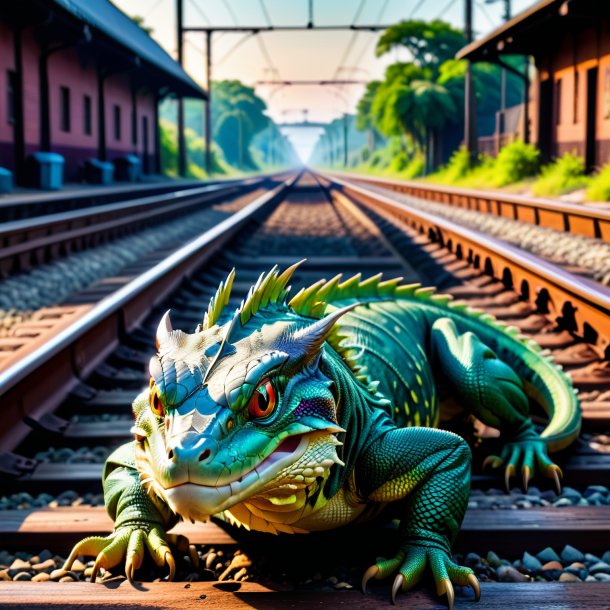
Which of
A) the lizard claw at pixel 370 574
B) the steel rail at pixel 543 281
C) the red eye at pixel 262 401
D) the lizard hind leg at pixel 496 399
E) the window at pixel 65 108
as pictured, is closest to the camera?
the red eye at pixel 262 401

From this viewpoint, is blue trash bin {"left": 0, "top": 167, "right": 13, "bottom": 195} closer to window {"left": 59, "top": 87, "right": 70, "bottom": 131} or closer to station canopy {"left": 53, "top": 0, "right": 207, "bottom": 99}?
station canopy {"left": 53, "top": 0, "right": 207, "bottom": 99}

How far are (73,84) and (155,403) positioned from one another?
30090 millimetres

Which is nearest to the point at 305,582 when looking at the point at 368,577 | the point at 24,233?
the point at 368,577

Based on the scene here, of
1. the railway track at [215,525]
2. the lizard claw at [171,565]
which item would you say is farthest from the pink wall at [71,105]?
the lizard claw at [171,565]

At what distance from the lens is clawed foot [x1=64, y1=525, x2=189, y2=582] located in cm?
245

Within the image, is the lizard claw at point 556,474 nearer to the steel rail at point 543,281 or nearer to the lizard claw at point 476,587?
the lizard claw at point 476,587

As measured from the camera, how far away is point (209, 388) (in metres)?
2.05

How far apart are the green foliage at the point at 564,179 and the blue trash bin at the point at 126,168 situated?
17.9 m

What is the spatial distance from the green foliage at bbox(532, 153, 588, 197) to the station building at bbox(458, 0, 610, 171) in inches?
50.7

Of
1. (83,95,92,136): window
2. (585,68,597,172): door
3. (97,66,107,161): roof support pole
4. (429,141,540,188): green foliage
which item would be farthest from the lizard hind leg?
(97,66,107,161): roof support pole

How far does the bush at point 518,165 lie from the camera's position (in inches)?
965

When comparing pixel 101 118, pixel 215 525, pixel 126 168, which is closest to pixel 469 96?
pixel 126 168

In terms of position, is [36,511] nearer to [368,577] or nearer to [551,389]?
[368,577]

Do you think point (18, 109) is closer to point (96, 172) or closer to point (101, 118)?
point (96, 172)
